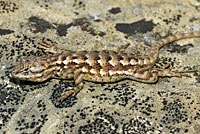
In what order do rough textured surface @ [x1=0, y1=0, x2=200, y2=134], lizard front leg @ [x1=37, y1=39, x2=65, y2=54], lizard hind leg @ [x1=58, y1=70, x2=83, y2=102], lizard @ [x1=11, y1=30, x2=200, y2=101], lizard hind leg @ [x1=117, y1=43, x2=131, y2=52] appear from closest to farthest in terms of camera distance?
rough textured surface @ [x1=0, y1=0, x2=200, y2=134] → lizard hind leg @ [x1=58, y1=70, x2=83, y2=102] → lizard @ [x1=11, y1=30, x2=200, y2=101] → lizard front leg @ [x1=37, y1=39, x2=65, y2=54] → lizard hind leg @ [x1=117, y1=43, x2=131, y2=52]

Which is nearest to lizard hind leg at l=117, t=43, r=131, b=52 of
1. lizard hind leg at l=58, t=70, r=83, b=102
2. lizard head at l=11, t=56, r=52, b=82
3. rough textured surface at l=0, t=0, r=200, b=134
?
rough textured surface at l=0, t=0, r=200, b=134

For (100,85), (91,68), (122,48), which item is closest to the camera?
(100,85)

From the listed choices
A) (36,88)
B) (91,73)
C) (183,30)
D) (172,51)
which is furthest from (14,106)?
(183,30)

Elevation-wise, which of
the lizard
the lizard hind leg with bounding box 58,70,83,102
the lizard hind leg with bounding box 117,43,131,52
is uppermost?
the lizard hind leg with bounding box 117,43,131,52

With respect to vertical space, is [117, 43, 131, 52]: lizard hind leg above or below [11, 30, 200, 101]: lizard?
above

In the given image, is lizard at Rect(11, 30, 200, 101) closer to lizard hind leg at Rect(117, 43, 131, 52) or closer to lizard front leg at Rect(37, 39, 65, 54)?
lizard front leg at Rect(37, 39, 65, 54)

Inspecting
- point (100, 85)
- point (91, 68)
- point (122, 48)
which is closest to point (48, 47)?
point (91, 68)

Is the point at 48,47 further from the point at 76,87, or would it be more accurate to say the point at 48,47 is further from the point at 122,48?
the point at 122,48
